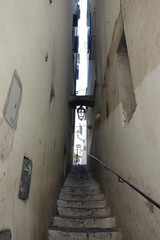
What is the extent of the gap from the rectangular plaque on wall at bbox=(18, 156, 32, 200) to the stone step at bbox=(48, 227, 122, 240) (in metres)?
1.09

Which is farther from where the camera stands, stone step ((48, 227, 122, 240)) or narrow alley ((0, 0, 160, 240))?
stone step ((48, 227, 122, 240))

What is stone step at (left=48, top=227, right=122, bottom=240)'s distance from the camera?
2.32 meters

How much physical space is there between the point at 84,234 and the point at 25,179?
129cm

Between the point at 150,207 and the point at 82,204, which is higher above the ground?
the point at 150,207

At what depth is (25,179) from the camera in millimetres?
1640

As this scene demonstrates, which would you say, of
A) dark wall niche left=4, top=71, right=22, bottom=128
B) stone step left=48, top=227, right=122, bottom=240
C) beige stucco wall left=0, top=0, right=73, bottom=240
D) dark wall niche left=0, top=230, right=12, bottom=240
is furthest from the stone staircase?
dark wall niche left=4, top=71, right=22, bottom=128

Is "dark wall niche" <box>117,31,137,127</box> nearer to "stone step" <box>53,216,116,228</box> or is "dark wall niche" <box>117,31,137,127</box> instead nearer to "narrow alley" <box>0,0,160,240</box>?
"narrow alley" <box>0,0,160,240</box>

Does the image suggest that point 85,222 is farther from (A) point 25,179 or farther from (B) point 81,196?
(A) point 25,179

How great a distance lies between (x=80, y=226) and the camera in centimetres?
268

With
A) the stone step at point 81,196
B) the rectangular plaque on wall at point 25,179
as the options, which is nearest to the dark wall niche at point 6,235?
the rectangular plaque on wall at point 25,179

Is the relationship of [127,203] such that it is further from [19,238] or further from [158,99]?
[158,99]

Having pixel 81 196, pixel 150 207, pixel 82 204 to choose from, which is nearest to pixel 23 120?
pixel 150 207

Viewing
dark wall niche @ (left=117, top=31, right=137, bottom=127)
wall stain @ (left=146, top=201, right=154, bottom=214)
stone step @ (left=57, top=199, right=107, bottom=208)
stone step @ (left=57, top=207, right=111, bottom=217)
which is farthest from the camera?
stone step @ (left=57, top=199, right=107, bottom=208)

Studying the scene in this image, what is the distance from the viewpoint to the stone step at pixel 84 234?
91.3 inches
